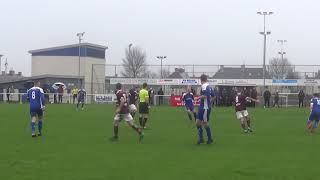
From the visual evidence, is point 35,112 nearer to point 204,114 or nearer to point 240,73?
point 204,114

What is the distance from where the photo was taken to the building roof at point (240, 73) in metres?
73.8

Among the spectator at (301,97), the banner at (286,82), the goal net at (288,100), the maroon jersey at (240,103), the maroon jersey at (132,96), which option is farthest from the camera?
the banner at (286,82)

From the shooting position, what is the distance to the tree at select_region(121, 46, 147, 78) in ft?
277

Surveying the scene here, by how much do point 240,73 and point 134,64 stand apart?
18698mm

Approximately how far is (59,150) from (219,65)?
185ft

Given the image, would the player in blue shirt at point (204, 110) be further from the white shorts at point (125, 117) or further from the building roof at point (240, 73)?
the building roof at point (240, 73)

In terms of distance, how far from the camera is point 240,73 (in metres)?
78.6

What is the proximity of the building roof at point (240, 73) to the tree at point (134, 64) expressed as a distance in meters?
11.5

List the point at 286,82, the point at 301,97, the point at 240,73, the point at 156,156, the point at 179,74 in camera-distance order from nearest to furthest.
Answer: the point at 156,156
the point at 301,97
the point at 286,82
the point at 179,74
the point at 240,73

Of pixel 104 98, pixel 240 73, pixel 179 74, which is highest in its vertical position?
pixel 240 73

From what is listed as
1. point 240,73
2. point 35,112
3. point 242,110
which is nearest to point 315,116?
point 242,110

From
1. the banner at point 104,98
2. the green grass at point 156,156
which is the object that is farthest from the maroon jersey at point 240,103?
the banner at point 104,98

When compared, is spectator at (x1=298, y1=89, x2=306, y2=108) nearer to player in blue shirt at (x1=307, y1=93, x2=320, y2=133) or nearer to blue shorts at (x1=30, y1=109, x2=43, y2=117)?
player in blue shirt at (x1=307, y1=93, x2=320, y2=133)

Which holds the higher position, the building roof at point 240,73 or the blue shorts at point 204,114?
the building roof at point 240,73
